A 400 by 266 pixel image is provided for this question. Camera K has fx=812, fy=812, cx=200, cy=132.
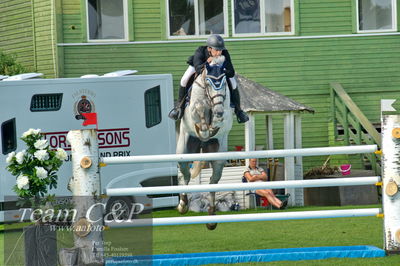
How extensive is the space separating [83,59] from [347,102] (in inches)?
246

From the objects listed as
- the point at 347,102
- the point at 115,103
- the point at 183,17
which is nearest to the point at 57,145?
the point at 115,103

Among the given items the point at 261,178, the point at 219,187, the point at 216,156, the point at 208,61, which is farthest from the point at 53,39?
the point at 219,187

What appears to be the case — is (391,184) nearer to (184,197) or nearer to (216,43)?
(216,43)

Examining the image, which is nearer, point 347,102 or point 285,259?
point 285,259

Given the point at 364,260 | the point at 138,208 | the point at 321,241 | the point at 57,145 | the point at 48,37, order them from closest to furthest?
the point at 364,260, the point at 138,208, the point at 321,241, the point at 57,145, the point at 48,37

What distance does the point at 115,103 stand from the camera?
15.1 meters

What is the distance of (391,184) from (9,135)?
27.3 ft

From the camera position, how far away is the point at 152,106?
15469 millimetres

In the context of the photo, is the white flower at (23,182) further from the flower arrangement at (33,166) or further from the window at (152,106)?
the window at (152,106)

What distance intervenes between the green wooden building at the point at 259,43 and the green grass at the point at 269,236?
6273 millimetres

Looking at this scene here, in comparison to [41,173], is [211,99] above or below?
above

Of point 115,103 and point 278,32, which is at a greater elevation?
point 278,32

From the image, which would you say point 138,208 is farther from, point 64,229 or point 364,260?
point 364,260

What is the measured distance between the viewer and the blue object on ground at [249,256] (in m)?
7.78
